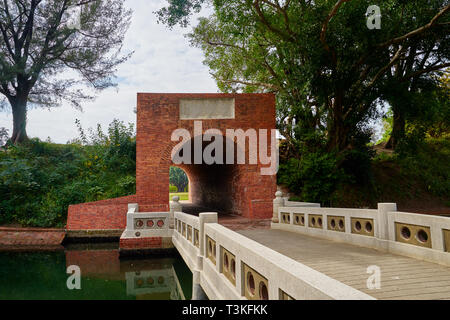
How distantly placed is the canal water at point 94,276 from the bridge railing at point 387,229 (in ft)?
11.5

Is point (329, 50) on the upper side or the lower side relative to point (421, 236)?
upper

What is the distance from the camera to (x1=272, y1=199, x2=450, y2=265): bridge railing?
449 centimetres

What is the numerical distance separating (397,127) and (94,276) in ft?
52.1

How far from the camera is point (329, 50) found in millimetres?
11266

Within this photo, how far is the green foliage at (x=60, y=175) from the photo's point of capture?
38.5ft

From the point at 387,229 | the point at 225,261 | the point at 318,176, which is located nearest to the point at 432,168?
the point at 318,176

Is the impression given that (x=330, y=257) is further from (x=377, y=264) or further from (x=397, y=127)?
(x=397, y=127)

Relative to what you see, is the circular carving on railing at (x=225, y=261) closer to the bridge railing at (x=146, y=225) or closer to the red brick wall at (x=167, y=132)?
the bridge railing at (x=146, y=225)

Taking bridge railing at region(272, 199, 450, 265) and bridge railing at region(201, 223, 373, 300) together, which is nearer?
bridge railing at region(201, 223, 373, 300)

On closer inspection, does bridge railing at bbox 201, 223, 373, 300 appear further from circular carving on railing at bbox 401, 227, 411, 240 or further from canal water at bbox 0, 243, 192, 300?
circular carving on railing at bbox 401, 227, 411, 240

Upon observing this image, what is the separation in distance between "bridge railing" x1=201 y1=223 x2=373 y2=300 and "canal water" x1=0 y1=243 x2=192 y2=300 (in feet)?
8.00

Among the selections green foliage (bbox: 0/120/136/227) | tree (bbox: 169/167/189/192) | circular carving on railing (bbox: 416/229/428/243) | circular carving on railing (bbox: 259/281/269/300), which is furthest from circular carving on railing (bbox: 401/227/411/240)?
tree (bbox: 169/167/189/192)

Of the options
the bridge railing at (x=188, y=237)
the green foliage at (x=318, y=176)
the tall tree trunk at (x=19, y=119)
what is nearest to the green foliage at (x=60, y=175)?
the tall tree trunk at (x=19, y=119)

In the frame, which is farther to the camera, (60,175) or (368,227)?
(60,175)
